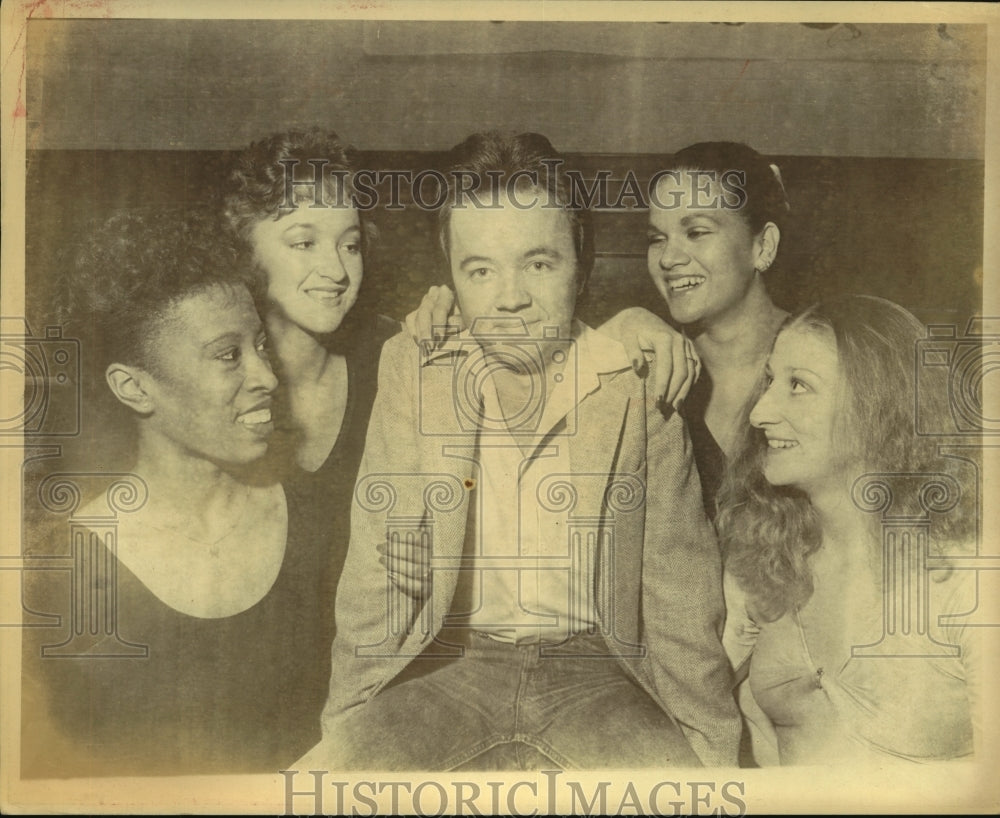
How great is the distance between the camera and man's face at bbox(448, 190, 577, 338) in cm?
453

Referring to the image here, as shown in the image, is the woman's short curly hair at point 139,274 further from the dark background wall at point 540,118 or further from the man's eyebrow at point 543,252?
the man's eyebrow at point 543,252

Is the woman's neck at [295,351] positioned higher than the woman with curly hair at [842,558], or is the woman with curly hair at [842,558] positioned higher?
the woman's neck at [295,351]

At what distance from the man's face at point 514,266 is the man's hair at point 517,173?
31 mm

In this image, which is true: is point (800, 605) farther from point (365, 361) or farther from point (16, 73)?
point (16, 73)

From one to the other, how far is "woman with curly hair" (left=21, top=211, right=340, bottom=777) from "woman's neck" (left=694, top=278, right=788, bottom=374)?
1.74 m

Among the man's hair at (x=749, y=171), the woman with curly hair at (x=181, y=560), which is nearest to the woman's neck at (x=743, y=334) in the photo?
the man's hair at (x=749, y=171)

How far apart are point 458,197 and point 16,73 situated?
6.13ft

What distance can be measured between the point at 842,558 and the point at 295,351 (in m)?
2.37

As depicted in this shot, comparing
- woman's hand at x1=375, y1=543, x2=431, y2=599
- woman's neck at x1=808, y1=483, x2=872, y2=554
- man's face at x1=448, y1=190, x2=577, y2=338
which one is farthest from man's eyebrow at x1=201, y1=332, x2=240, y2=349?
woman's neck at x1=808, y1=483, x2=872, y2=554

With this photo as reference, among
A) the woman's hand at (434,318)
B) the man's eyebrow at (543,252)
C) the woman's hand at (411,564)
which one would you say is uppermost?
the man's eyebrow at (543,252)

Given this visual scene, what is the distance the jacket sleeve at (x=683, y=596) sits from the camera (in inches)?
179

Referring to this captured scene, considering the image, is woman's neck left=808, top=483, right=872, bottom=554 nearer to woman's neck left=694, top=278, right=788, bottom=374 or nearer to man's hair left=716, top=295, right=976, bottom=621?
man's hair left=716, top=295, right=976, bottom=621

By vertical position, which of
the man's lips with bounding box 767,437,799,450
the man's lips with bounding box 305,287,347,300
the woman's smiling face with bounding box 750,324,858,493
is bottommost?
the man's lips with bounding box 767,437,799,450

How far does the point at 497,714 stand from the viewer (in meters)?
4.51
